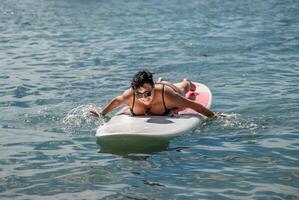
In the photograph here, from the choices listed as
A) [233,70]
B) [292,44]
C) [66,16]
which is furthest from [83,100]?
[66,16]

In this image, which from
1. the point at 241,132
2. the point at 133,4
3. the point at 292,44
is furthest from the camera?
the point at 133,4

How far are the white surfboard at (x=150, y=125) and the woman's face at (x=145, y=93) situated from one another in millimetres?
306

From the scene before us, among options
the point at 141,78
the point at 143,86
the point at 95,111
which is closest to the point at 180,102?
the point at 143,86

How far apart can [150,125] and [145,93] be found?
0.55 metres

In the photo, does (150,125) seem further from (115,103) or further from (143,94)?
(115,103)

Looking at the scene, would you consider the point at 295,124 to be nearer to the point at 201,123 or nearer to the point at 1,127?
the point at 201,123

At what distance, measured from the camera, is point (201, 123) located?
31.7ft

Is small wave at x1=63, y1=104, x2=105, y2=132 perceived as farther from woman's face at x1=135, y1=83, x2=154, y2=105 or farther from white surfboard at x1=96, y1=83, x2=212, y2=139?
woman's face at x1=135, y1=83, x2=154, y2=105

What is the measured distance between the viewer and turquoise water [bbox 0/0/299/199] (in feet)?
23.4

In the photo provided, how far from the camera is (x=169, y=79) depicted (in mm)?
14359

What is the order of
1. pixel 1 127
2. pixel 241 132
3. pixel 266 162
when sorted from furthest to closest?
pixel 1 127 → pixel 241 132 → pixel 266 162

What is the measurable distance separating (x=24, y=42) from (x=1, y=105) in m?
11.7

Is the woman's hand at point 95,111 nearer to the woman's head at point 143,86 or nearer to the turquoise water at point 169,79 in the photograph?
the turquoise water at point 169,79

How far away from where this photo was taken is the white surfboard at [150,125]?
8680 millimetres
